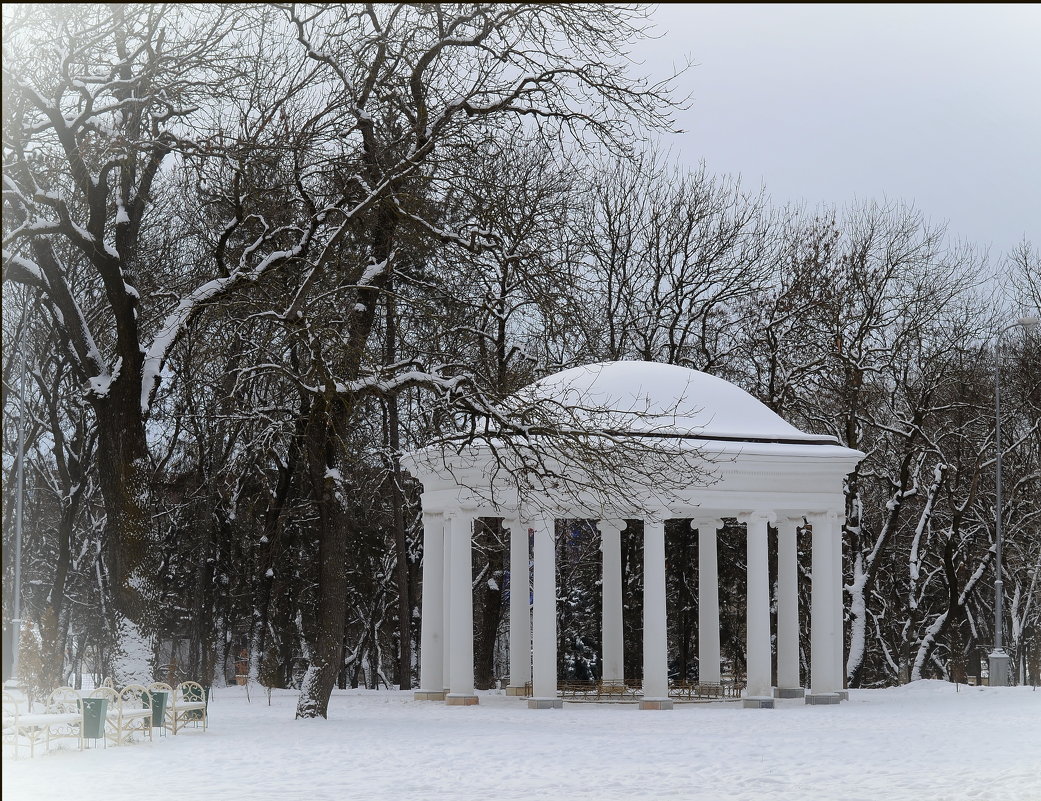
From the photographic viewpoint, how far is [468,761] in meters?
18.0

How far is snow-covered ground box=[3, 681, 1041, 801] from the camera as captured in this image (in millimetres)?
15023

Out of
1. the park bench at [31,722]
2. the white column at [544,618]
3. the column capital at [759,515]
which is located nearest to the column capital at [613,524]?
the white column at [544,618]

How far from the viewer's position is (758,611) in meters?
30.4

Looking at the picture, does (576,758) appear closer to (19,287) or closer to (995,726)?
(995,726)

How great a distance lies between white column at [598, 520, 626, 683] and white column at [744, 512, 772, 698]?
4834mm

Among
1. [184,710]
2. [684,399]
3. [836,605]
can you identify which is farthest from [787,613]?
[184,710]

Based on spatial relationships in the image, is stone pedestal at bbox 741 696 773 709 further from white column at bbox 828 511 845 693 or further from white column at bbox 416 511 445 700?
white column at bbox 416 511 445 700

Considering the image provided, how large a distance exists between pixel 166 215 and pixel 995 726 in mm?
28296

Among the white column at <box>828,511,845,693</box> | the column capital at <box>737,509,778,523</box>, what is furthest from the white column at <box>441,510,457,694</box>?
the white column at <box>828,511,845,693</box>

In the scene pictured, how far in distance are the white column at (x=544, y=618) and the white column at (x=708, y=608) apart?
6733mm

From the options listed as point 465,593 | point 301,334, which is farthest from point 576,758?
point 465,593

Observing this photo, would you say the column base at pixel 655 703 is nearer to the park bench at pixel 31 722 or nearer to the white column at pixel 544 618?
the white column at pixel 544 618

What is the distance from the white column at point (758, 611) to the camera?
97.0 feet

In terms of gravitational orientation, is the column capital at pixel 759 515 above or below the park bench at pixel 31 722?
above
